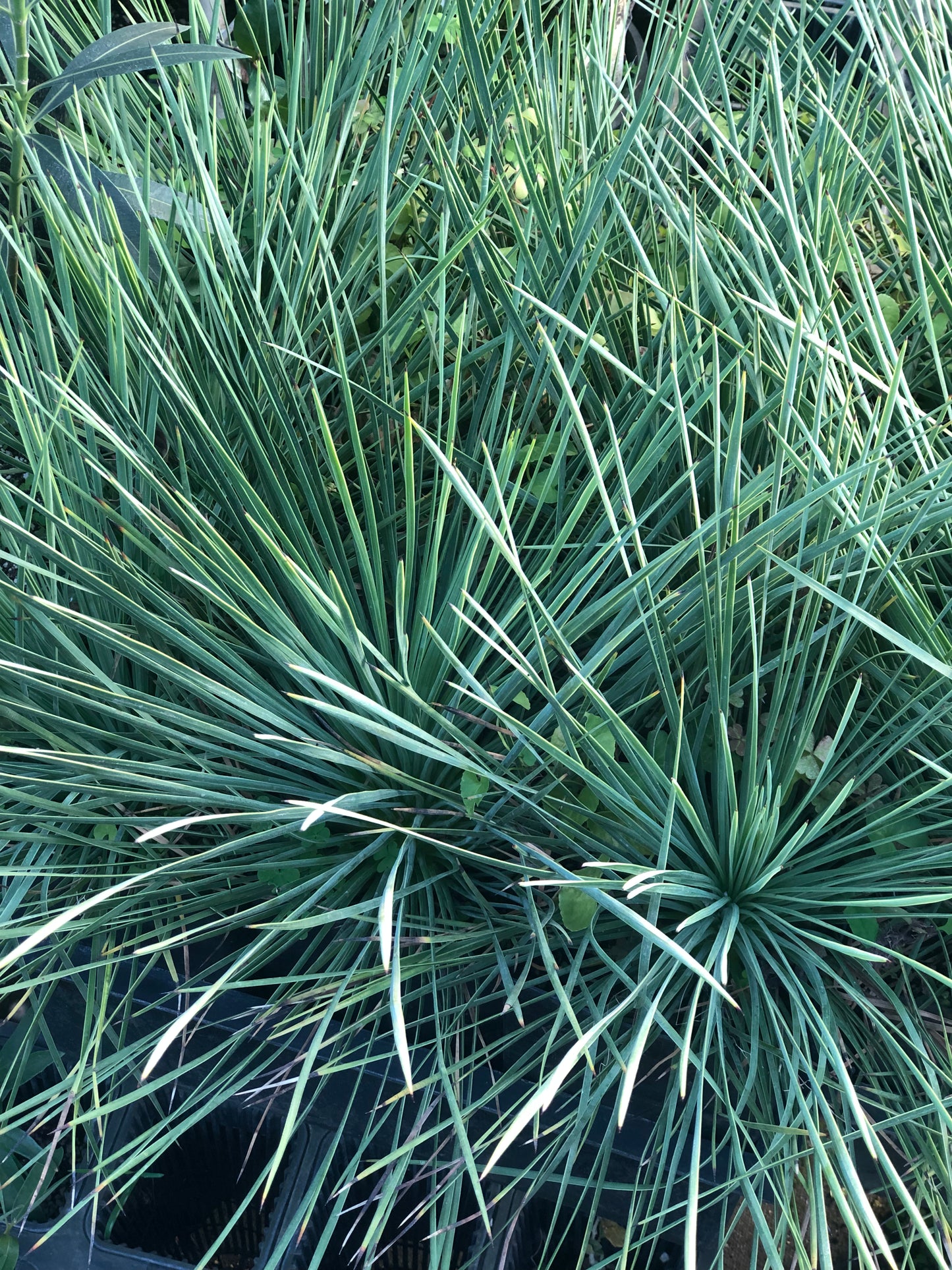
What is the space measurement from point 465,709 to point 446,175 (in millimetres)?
313

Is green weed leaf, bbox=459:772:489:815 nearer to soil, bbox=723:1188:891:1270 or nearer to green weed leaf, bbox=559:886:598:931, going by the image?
green weed leaf, bbox=559:886:598:931

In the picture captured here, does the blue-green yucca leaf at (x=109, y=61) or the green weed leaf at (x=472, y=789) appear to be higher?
the blue-green yucca leaf at (x=109, y=61)

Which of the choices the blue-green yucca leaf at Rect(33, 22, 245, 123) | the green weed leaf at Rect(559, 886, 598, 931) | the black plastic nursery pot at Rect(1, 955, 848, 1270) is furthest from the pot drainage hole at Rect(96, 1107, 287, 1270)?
the blue-green yucca leaf at Rect(33, 22, 245, 123)

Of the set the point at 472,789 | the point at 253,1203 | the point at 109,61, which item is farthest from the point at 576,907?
the point at 109,61

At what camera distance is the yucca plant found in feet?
1.49

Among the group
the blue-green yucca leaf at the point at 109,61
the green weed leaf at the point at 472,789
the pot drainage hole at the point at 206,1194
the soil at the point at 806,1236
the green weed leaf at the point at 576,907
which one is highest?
the blue-green yucca leaf at the point at 109,61

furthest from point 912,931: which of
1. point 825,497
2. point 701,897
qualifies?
point 825,497

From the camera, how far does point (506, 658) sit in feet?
1.55

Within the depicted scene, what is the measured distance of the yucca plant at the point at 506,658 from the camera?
0.45 m

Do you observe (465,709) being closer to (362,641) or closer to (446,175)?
(362,641)

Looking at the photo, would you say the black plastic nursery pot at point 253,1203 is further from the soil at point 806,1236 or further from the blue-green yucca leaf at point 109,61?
the blue-green yucca leaf at point 109,61

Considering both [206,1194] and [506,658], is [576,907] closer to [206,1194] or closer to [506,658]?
[506,658]

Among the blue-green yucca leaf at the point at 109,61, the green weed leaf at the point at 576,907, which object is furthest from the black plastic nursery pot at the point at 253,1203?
the blue-green yucca leaf at the point at 109,61

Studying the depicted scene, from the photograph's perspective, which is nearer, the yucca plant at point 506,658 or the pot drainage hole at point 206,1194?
the yucca plant at point 506,658
